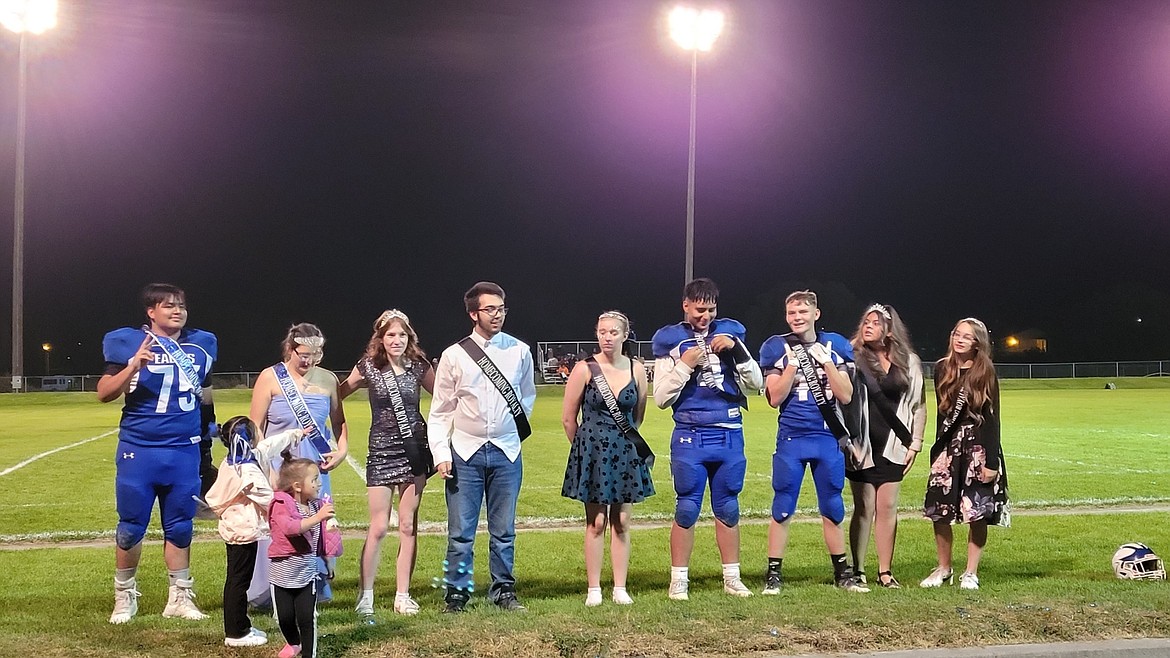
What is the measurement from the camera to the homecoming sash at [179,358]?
230 inches

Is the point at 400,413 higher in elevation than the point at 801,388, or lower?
lower

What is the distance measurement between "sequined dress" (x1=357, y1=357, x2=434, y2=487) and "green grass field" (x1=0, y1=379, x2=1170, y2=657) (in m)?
0.81

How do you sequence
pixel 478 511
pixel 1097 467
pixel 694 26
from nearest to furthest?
pixel 478 511, pixel 1097 467, pixel 694 26

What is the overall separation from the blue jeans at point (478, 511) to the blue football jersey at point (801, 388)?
179cm

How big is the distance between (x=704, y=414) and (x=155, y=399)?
3281mm

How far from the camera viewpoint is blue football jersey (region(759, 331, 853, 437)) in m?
6.26

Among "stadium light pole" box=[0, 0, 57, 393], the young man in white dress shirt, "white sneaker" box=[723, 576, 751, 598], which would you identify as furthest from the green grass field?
"stadium light pole" box=[0, 0, 57, 393]

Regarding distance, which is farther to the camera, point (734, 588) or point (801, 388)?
point (801, 388)

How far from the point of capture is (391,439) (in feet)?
19.4

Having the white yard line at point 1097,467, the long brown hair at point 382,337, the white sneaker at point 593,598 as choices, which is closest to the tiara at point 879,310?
the white sneaker at point 593,598

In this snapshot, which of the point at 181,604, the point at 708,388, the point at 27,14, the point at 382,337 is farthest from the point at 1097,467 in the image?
the point at 27,14

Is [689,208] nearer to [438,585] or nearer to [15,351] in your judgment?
[15,351]

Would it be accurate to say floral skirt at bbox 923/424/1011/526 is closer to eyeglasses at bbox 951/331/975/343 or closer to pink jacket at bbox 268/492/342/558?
eyeglasses at bbox 951/331/975/343

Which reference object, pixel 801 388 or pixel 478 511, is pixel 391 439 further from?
pixel 801 388
